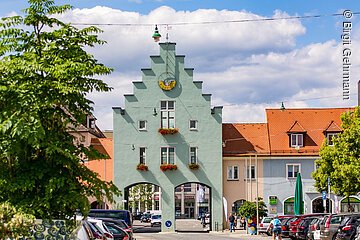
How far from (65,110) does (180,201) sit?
115m

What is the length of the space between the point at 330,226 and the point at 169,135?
117 feet

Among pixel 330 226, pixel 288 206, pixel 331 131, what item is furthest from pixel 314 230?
pixel 331 131

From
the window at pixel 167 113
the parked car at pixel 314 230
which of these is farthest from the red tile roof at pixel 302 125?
the parked car at pixel 314 230

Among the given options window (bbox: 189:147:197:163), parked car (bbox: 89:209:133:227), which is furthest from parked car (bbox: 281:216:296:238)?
window (bbox: 189:147:197:163)

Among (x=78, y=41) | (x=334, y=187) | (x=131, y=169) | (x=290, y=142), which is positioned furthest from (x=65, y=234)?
(x=290, y=142)

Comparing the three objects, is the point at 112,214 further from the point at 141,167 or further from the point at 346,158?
the point at 141,167

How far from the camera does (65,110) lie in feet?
51.0

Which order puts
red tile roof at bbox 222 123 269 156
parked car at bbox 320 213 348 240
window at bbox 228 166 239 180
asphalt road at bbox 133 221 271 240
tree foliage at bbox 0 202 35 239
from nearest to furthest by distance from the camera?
tree foliage at bbox 0 202 35 239 → parked car at bbox 320 213 348 240 → asphalt road at bbox 133 221 271 240 → window at bbox 228 166 239 180 → red tile roof at bbox 222 123 269 156

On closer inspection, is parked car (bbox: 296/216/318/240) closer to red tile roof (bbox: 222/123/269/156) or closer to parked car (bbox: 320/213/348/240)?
parked car (bbox: 320/213/348/240)

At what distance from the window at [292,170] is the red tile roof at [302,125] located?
1.18 metres

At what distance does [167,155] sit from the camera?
6869cm

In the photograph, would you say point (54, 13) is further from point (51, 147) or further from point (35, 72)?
point (51, 147)

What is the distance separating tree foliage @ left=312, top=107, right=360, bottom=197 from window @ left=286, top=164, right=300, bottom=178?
19749 millimetres

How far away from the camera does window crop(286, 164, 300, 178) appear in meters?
70.6
